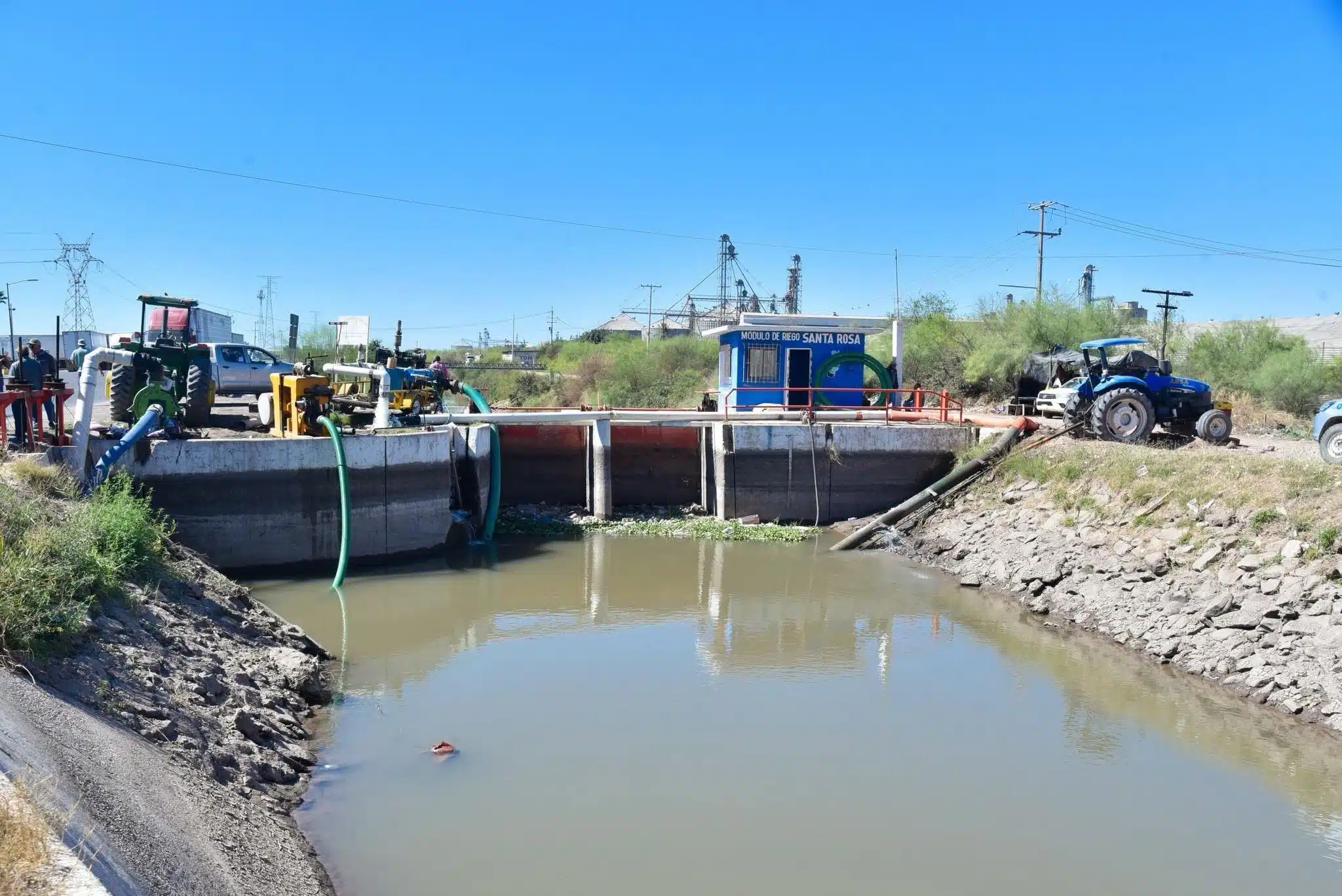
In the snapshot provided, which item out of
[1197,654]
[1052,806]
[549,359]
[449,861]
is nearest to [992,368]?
[1197,654]

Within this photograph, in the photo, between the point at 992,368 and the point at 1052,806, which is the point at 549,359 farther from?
the point at 1052,806

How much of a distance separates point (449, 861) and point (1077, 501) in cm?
1171

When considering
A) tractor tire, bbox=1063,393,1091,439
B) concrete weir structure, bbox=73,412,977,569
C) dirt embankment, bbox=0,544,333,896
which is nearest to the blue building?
concrete weir structure, bbox=73,412,977,569

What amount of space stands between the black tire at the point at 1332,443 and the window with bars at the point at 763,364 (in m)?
11.1

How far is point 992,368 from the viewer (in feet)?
99.8

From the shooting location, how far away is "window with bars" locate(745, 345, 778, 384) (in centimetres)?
2228

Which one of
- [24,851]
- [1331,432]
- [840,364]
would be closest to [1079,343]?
[840,364]

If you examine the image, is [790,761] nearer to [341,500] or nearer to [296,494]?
[341,500]

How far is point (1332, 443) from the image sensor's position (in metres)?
13.7

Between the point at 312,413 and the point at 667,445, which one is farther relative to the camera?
the point at 667,445

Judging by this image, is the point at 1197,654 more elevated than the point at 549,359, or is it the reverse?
the point at 549,359

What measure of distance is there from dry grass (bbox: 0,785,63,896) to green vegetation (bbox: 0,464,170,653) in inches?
117

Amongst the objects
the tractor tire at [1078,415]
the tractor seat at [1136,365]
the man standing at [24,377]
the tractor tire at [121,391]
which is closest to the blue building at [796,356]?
the tractor tire at [1078,415]

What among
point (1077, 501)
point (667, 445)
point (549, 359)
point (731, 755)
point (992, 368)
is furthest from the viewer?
point (549, 359)
